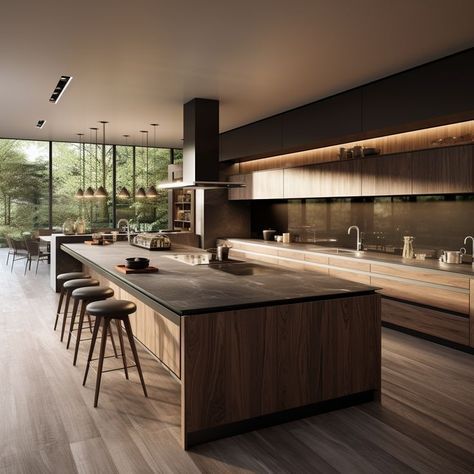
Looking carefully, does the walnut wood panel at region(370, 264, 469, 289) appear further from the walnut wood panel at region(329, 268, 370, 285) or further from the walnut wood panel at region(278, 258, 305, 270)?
the walnut wood panel at region(278, 258, 305, 270)

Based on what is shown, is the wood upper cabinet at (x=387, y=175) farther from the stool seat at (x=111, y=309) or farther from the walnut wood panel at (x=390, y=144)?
the stool seat at (x=111, y=309)

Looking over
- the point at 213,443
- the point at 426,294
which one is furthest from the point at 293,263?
the point at 213,443

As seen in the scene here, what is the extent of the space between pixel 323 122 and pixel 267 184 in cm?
189

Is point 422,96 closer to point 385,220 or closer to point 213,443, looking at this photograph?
point 385,220

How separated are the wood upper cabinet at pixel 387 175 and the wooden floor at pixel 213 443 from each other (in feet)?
6.51

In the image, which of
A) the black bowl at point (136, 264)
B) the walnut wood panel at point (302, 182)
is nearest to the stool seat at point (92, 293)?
the black bowl at point (136, 264)

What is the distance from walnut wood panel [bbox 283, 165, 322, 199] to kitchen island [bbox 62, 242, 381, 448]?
3250 mm

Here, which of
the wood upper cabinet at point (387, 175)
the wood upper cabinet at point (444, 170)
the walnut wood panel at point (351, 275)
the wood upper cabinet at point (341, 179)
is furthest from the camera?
the wood upper cabinet at point (341, 179)

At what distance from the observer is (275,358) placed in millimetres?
2982

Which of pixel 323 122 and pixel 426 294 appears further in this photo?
pixel 323 122

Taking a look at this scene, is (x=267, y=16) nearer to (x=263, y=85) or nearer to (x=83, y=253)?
(x=263, y=85)

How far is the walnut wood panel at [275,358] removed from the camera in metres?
2.74

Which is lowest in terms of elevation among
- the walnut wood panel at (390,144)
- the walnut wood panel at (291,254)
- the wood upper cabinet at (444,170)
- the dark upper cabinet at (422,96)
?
the walnut wood panel at (291,254)

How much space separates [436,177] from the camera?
15.9ft
